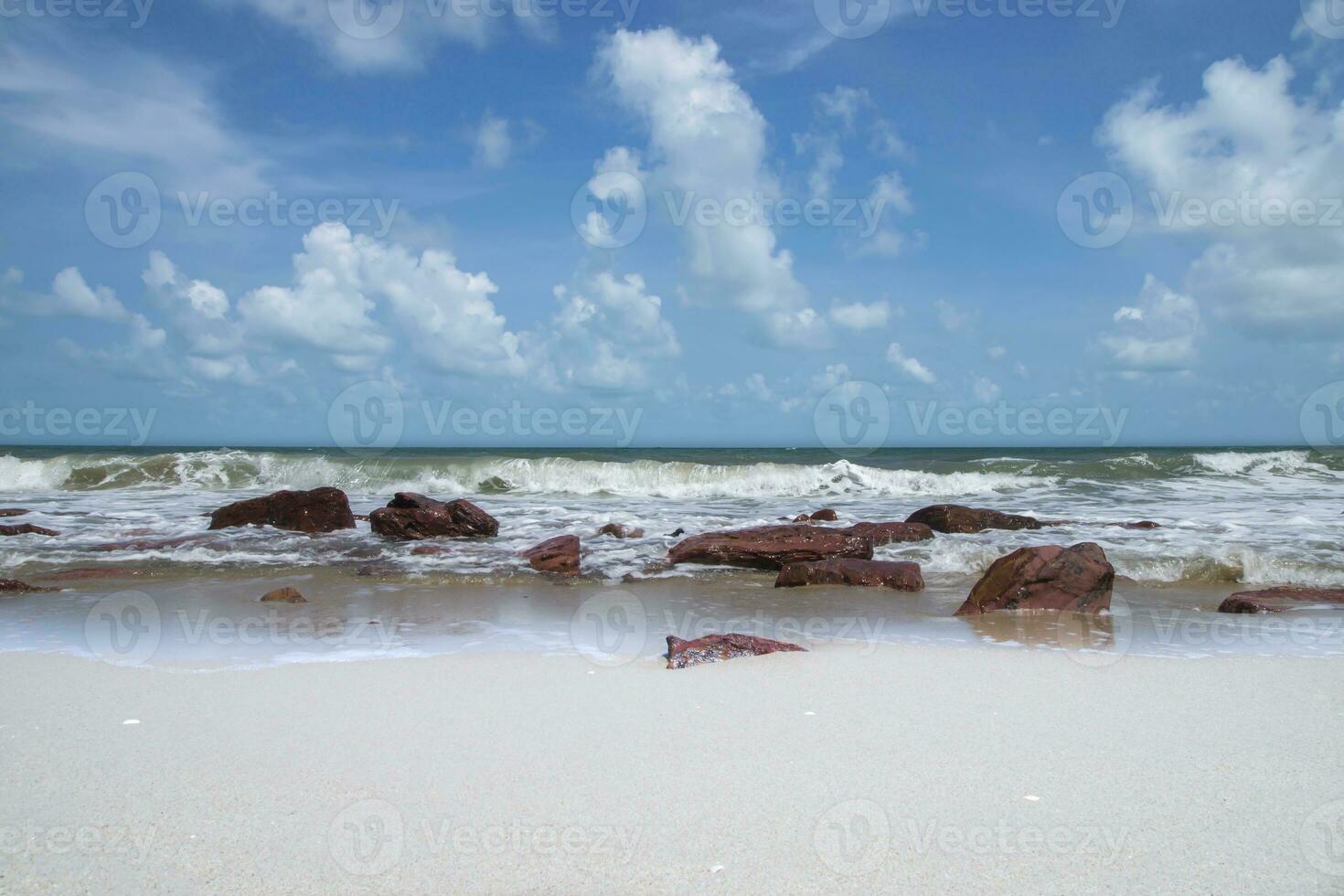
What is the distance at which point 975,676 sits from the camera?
3.92m

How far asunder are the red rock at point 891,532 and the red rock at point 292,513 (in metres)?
6.80

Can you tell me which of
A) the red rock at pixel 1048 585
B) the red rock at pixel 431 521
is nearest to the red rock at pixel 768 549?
the red rock at pixel 1048 585

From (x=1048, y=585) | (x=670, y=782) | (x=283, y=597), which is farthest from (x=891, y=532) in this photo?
(x=670, y=782)

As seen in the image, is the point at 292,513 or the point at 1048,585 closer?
the point at 1048,585

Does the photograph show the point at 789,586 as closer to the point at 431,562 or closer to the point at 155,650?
the point at 431,562

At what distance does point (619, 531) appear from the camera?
1023 cm

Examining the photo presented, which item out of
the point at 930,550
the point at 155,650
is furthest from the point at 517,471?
the point at 155,650

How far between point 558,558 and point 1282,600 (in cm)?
621

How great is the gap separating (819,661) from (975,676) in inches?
30.4

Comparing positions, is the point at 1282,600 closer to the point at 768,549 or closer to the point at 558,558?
the point at 768,549

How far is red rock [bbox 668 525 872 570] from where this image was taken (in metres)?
8.37

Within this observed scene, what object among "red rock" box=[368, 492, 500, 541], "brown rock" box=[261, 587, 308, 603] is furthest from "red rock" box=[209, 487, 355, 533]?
"brown rock" box=[261, 587, 308, 603]

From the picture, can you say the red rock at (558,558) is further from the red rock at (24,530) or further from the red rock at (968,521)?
the red rock at (24,530)

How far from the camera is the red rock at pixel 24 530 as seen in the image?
1009 cm
